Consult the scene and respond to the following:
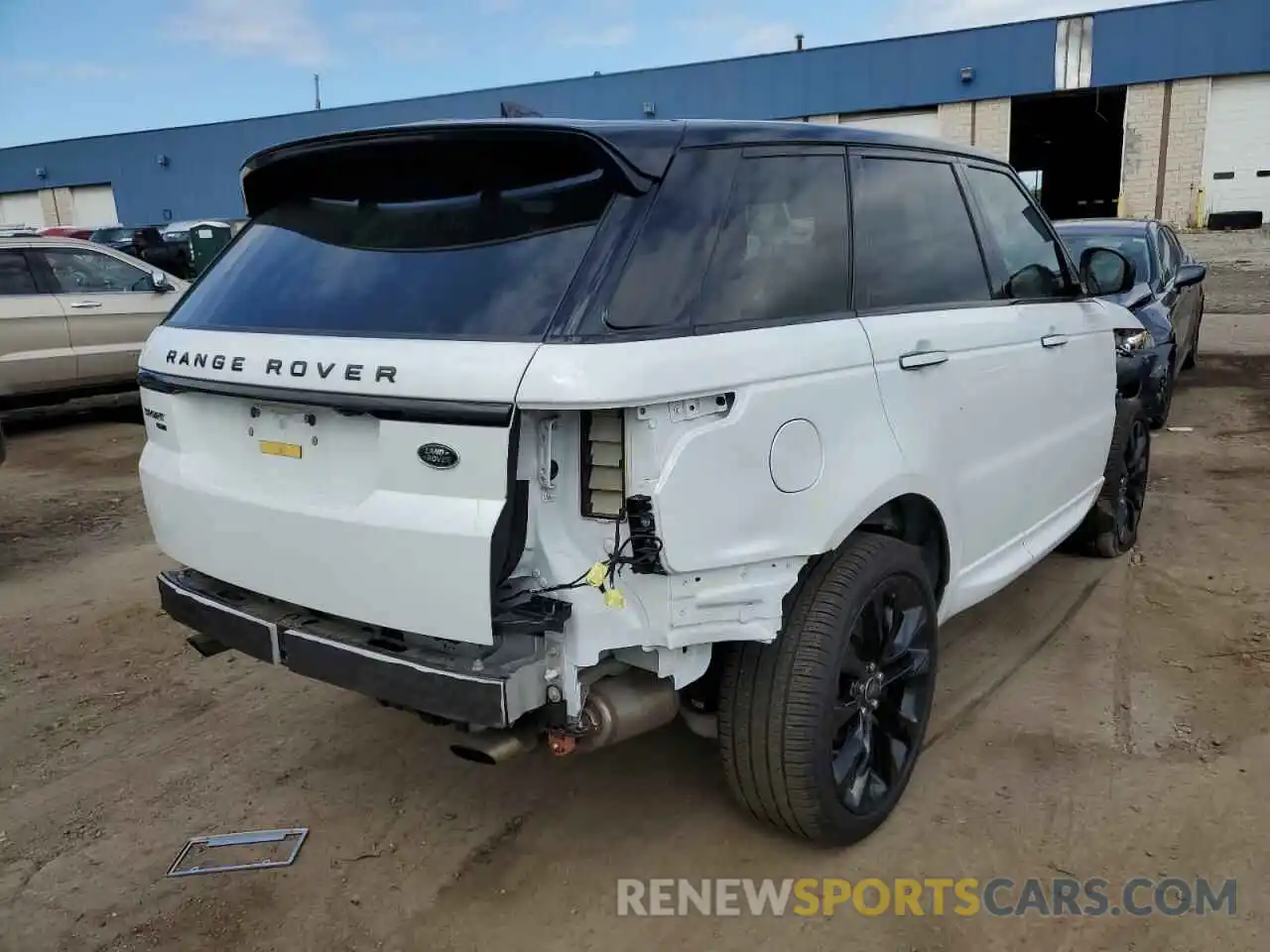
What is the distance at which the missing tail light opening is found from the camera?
7.35 ft

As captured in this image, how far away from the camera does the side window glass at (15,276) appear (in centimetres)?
938

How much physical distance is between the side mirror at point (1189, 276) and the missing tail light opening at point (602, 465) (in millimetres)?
7666

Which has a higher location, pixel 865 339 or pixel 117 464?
pixel 865 339

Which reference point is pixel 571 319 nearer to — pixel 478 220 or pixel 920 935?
pixel 478 220

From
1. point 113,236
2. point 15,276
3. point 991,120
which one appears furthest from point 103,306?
point 991,120

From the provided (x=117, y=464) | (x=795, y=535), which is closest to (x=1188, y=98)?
(x=117, y=464)

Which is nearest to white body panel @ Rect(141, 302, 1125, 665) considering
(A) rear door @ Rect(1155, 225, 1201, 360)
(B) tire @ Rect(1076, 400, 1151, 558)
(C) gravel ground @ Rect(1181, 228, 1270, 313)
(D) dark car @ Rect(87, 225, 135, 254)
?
(B) tire @ Rect(1076, 400, 1151, 558)

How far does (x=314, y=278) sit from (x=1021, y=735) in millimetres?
2827

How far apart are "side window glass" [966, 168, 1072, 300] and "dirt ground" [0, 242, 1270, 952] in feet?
5.07

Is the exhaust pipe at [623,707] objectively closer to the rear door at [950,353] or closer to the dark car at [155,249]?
the rear door at [950,353]

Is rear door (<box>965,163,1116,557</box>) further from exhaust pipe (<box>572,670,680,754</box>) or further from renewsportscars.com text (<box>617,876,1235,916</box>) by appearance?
exhaust pipe (<box>572,670,680,754</box>)

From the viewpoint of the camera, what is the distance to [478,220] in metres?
2.54

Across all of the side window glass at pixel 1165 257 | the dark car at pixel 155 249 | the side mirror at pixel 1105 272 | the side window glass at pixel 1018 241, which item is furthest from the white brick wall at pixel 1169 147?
the side window glass at pixel 1018 241

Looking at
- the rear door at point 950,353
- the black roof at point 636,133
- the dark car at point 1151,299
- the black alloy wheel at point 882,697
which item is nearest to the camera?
the black roof at point 636,133
